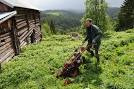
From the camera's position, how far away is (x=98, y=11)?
139 ft

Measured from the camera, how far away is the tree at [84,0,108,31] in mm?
42094

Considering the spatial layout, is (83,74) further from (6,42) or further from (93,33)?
(6,42)

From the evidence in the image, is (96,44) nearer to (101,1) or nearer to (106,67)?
(106,67)

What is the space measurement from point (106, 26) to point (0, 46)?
27.1m

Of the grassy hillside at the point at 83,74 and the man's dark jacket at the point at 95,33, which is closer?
the grassy hillside at the point at 83,74

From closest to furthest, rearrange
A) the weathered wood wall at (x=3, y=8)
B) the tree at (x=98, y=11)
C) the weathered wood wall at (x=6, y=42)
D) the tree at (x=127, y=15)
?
the weathered wood wall at (x=6, y=42) < the weathered wood wall at (x=3, y=8) < the tree at (x=98, y=11) < the tree at (x=127, y=15)

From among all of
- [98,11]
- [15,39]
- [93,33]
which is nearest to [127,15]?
[98,11]

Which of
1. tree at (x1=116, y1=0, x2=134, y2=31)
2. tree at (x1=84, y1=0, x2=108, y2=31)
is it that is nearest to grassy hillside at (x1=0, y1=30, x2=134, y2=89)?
tree at (x1=84, y1=0, x2=108, y2=31)

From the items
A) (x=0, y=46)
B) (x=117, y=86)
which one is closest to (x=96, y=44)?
(x=117, y=86)

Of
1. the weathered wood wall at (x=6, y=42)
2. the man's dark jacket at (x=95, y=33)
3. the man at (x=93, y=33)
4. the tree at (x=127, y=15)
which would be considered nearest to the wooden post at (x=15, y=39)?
the weathered wood wall at (x=6, y=42)

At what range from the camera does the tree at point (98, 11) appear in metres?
42.1

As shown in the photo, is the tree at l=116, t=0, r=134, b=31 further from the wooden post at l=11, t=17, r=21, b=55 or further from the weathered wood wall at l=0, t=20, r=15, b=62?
the weathered wood wall at l=0, t=20, r=15, b=62

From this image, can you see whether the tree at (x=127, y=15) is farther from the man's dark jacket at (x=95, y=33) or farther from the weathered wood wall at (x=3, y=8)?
the man's dark jacket at (x=95, y=33)

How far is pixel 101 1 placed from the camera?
42844 millimetres
